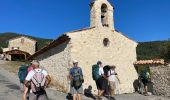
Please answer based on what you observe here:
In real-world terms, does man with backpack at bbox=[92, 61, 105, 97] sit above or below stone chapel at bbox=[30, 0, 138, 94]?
below

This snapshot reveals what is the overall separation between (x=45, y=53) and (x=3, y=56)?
73.9 ft

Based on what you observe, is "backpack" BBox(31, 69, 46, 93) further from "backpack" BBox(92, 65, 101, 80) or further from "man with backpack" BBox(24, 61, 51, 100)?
"backpack" BBox(92, 65, 101, 80)

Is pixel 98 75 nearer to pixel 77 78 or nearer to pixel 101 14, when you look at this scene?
pixel 77 78

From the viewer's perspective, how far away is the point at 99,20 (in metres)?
17.8

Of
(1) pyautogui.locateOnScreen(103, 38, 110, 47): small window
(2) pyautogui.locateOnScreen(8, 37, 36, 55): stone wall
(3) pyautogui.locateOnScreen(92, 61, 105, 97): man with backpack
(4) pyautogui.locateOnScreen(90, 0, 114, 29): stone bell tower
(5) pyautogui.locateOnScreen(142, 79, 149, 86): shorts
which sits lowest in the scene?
(5) pyautogui.locateOnScreen(142, 79, 149, 86): shorts

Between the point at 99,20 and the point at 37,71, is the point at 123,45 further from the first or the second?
the point at 37,71

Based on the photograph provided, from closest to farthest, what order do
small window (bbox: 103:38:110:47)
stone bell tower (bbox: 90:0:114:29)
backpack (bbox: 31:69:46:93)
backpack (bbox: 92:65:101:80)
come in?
backpack (bbox: 31:69:46:93) < backpack (bbox: 92:65:101:80) < stone bell tower (bbox: 90:0:114:29) < small window (bbox: 103:38:110:47)

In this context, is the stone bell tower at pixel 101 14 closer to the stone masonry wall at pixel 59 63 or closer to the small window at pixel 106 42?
the small window at pixel 106 42

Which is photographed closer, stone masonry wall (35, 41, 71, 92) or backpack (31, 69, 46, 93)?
backpack (31, 69, 46, 93)

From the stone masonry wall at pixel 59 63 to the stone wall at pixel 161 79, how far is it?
5075 millimetres

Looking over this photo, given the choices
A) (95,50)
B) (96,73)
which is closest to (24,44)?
(95,50)

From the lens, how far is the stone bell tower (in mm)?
17766

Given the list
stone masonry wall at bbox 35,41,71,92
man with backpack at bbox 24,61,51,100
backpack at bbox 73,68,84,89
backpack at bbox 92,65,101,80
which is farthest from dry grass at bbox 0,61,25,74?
man with backpack at bbox 24,61,51,100

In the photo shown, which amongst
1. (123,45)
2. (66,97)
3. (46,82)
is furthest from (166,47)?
(46,82)
